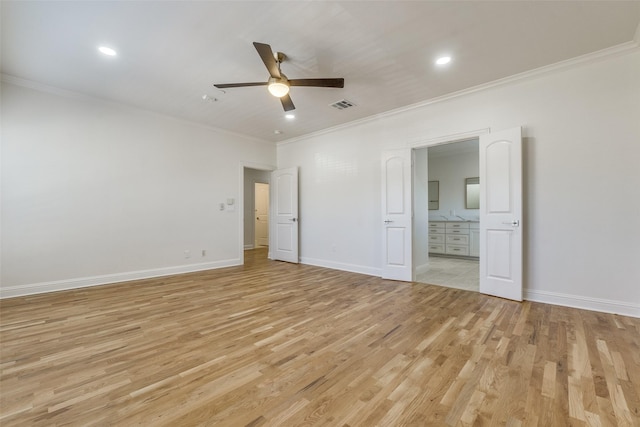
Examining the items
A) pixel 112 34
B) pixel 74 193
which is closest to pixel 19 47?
pixel 112 34

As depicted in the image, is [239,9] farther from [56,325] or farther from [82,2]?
[56,325]

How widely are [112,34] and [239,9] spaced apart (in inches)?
55.5

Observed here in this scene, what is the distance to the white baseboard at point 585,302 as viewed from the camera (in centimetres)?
285

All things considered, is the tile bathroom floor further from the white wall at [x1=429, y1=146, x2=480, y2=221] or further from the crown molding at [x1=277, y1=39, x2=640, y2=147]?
the crown molding at [x1=277, y1=39, x2=640, y2=147]

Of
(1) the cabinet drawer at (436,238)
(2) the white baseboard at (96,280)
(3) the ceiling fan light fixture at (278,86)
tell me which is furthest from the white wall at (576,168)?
(2) the white baseboard at (96,280)

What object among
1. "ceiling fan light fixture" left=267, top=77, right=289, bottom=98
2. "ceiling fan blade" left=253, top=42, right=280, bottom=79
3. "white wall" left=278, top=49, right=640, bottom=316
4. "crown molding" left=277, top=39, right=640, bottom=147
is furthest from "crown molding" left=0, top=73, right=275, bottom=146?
"white wall" left=278, top=49, right=640, bottom=316

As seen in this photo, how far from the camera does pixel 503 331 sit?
2.50 m

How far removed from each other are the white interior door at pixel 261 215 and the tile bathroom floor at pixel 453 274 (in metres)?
5.56

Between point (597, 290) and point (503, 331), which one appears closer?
point (503, 331)

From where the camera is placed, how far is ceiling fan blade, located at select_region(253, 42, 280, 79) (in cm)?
240

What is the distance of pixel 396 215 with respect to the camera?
4.50 metres

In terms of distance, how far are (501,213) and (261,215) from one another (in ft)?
24.5

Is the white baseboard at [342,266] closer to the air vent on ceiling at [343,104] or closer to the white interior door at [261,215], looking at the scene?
the air vent on ceiling at [343,104]

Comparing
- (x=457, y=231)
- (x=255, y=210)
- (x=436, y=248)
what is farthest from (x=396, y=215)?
(x=255, y=210)
